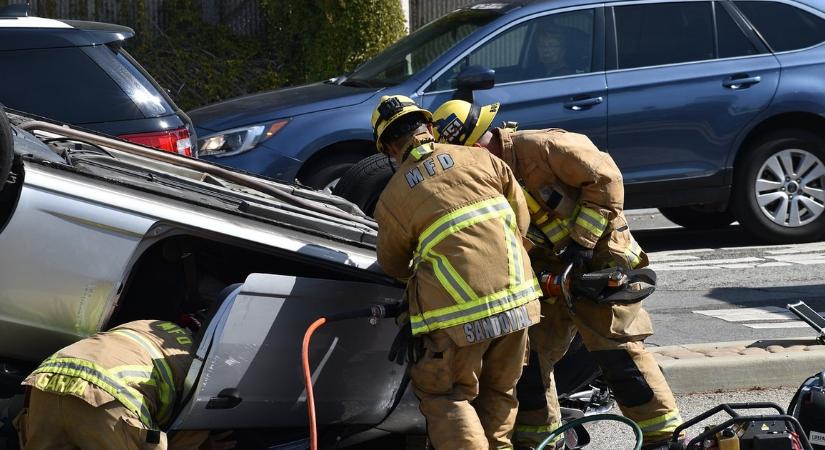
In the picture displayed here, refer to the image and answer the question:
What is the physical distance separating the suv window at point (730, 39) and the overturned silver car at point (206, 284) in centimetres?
509

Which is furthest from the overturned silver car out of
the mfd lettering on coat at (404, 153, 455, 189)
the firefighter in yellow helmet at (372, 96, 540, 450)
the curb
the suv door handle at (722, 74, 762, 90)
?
the suv door handle at (722, 74, 762, 90)

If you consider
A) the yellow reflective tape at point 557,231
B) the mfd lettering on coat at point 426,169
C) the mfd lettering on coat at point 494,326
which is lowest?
the mfd lettering on coat at point 494,326

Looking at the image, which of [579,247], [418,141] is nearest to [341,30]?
[579,247]

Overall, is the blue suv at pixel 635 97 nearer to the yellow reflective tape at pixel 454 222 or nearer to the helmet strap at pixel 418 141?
the helmet strap at pixel 418 141

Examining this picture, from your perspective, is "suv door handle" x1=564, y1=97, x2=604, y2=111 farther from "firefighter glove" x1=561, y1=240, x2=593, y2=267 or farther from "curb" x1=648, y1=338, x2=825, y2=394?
"firefighter glove" x1=561, y1=240, x2=593, y2=267

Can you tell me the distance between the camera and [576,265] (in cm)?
469

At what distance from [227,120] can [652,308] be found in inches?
119

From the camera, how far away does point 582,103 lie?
8.52m

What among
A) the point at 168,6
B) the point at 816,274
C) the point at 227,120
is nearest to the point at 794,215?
the point at 816,274

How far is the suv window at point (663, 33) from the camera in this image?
348 inches

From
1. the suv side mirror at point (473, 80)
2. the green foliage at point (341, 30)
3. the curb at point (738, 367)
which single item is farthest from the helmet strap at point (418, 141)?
the green foliage at point (341, 30)

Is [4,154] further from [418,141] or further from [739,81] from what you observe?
[739,81]

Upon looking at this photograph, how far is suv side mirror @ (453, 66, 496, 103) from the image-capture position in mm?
7871

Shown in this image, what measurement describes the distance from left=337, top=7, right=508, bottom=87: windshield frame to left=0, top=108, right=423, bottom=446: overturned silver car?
4017 millimetres
